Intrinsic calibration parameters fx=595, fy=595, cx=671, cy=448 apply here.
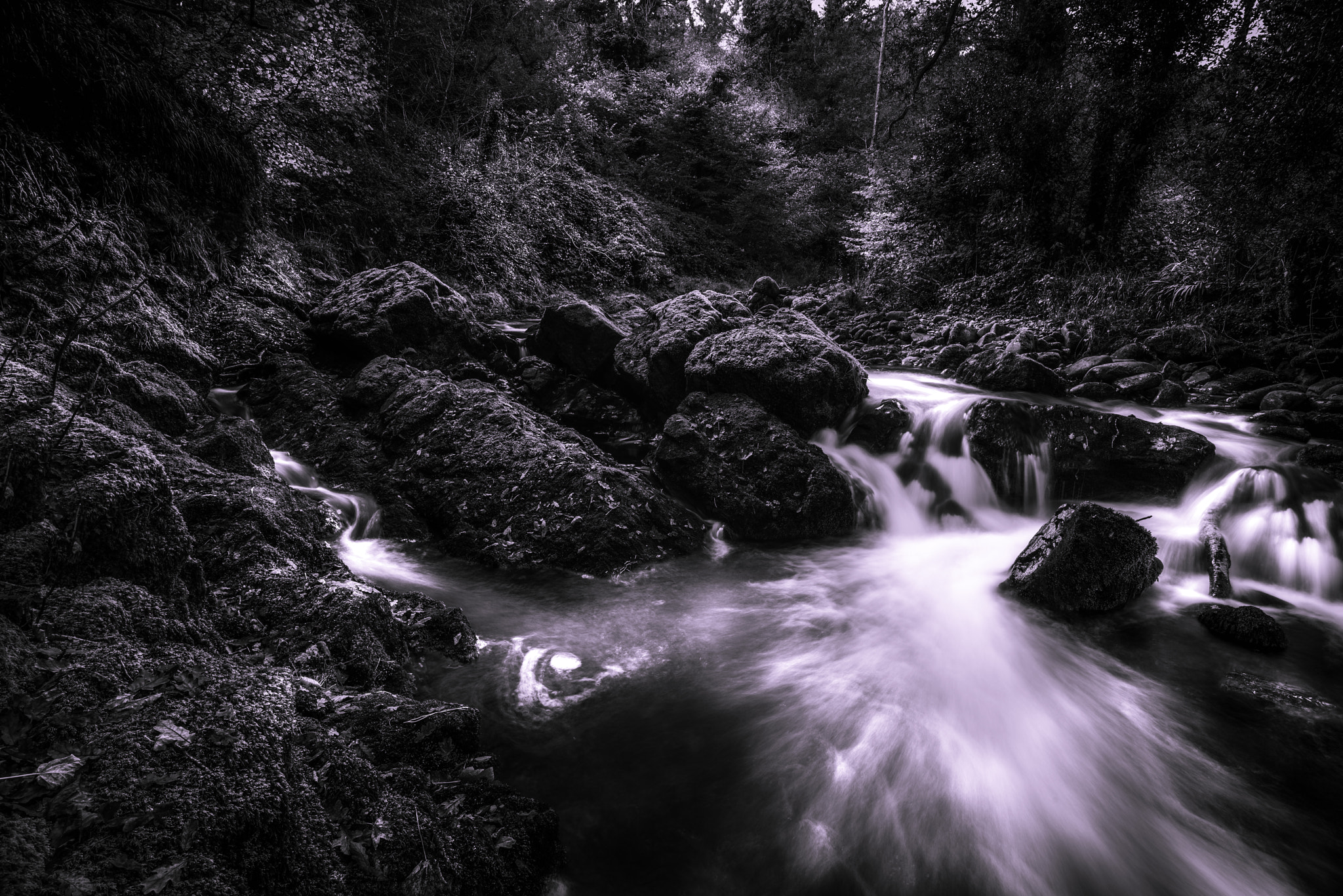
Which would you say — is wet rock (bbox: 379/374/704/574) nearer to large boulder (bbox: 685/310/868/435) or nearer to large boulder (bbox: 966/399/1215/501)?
large boulder (bbox: 685/310/868/435)

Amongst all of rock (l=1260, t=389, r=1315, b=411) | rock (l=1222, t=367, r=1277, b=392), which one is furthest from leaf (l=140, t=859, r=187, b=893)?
rock (l=1222, t=367, r=1277, b=392)

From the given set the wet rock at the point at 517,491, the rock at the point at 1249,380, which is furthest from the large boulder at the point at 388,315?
the rock at the point at 1249,380

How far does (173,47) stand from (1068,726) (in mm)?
9847

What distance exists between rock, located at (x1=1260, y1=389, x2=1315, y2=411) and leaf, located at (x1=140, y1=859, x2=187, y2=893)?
997 centimetres

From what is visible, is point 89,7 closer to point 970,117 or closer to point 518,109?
point 518,109

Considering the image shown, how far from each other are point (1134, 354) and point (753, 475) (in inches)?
285

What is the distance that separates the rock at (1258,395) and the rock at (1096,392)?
1267 millimetres

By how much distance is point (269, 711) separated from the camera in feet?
5.51

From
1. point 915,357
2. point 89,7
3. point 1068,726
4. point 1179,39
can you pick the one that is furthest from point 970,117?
point 89,7

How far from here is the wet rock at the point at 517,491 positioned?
4.93 m

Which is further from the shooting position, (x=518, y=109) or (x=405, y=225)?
(x=518, y=109)

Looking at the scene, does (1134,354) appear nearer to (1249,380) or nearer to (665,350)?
(1249,380)

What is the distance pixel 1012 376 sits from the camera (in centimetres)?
859

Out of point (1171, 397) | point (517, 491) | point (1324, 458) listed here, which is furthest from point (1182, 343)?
point (517, 491)
